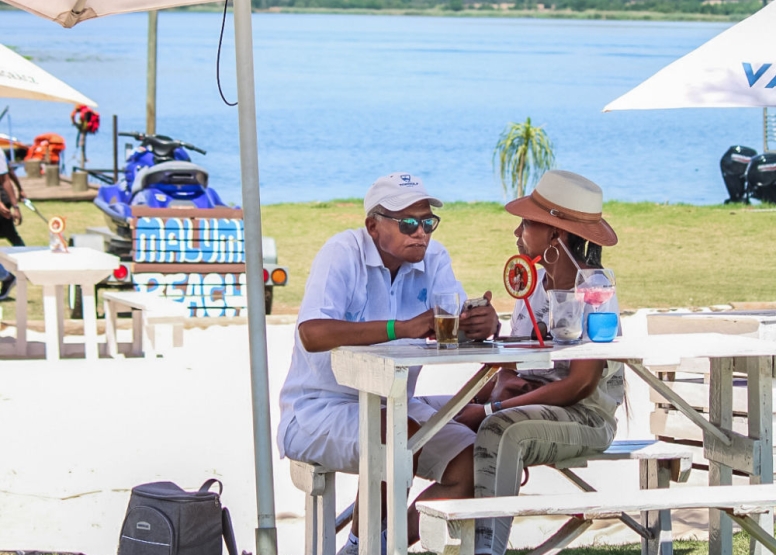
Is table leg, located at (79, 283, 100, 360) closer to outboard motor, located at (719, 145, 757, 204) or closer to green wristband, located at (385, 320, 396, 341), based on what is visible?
green wristband, located at (385, 320, 396, 341)

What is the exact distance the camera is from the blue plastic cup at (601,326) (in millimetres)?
3080

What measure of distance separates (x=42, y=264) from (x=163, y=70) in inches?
2438

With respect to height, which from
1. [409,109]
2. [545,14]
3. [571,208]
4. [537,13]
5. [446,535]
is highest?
[537,13]

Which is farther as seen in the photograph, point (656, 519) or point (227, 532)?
point (656, 519)

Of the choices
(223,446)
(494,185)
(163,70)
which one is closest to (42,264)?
(223,446)

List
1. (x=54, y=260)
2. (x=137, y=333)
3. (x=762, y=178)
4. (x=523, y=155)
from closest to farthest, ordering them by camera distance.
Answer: (x=54, y=260) < (x=137, y=333) < (x=523, y=155) < (x=762, y=178)

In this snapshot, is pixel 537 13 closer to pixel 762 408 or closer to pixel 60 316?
pixel 60 316

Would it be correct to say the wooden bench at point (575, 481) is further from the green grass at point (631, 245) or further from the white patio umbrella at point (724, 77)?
the green grass at point (631, 245)

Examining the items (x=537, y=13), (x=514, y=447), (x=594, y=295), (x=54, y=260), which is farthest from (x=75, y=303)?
(x=537, y=13)

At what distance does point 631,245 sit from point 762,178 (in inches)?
201

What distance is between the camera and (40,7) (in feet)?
11.3

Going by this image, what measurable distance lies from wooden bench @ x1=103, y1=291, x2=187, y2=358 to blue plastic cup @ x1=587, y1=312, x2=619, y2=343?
4.29 metres

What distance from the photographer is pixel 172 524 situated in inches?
124

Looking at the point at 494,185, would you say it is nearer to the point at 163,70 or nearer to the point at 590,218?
the point at 590,218
